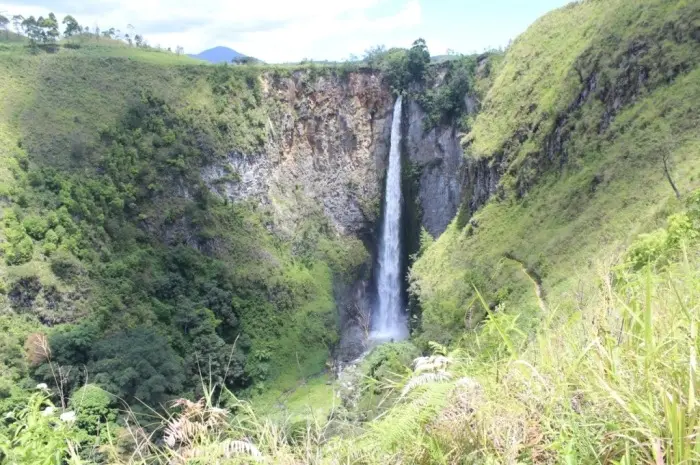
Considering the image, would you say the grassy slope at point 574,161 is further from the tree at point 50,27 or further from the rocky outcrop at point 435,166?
the tree at point 50,27

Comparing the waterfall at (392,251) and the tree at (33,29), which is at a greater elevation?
the tree at (33,29)

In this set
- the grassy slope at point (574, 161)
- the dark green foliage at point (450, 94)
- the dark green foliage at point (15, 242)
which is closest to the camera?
the grassy slope at point (574, 161)

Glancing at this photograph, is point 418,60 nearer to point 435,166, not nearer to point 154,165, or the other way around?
point 435,166

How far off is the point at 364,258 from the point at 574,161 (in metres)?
23.2

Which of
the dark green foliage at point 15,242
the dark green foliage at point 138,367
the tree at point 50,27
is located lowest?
the dark green foliage at point 138,367

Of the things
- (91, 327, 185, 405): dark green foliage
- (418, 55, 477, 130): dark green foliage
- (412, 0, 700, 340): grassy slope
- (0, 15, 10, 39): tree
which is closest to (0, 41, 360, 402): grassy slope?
(91, 327, 185, 405): dark green foliage

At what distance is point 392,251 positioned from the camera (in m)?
48.6

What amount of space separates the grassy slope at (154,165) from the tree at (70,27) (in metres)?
8.63

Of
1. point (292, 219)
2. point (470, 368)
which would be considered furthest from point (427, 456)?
point (292, 219)

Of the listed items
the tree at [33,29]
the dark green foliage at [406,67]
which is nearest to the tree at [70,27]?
the tree at [33,29]

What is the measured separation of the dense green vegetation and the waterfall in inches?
117

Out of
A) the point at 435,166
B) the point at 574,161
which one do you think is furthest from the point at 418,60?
the point at 574,161

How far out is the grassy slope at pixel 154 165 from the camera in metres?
32.0

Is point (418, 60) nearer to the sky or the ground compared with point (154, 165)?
nearer to the sky
